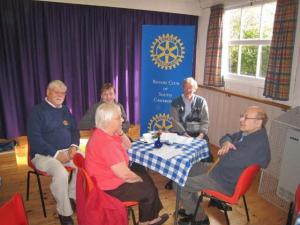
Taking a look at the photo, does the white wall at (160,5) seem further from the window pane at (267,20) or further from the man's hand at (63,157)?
the man's hand at (63,157)

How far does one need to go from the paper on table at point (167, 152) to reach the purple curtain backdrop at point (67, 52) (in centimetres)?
268

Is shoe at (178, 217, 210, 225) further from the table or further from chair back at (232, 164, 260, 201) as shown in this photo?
chair back at (232, 164, 260, 201)

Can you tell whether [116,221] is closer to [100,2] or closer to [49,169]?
[49,169]

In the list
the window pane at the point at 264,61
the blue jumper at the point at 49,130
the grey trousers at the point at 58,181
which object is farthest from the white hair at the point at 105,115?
the window pane at the point at 264,61

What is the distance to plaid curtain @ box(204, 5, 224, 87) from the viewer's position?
4.19 meters

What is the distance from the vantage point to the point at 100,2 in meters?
4.18

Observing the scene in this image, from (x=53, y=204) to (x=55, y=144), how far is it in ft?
2.02

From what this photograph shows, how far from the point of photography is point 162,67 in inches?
146

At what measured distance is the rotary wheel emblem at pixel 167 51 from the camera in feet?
11.8

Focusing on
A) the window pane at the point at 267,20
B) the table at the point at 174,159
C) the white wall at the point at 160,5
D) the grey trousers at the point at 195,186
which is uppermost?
the white wall at the point at 160,5

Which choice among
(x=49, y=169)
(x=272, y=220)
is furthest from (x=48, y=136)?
(x=272, y=220)

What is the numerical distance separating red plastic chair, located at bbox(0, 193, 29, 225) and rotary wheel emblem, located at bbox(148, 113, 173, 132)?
2.63 m

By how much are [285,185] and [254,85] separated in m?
1.57

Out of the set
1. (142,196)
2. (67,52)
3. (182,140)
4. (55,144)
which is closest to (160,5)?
(67,52)
